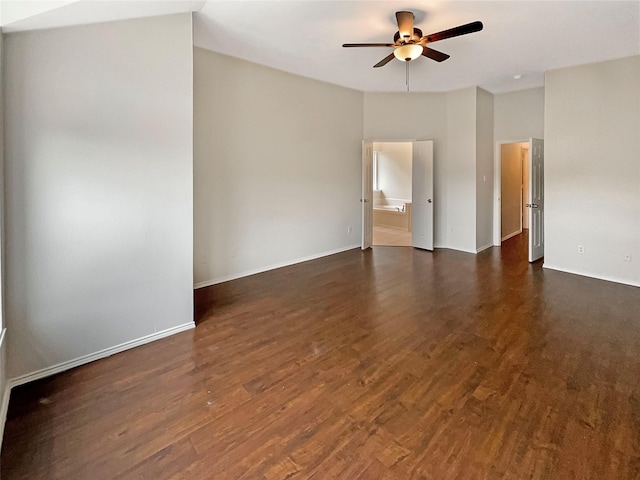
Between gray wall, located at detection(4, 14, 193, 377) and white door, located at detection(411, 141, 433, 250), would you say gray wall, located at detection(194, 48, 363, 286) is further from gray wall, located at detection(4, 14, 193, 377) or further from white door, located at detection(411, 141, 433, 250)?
gray wall, located at detection(4, 14, 193, 377)

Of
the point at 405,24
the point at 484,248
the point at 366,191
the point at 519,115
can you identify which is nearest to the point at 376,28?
the point at 405,24

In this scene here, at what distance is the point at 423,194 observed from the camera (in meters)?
6.86

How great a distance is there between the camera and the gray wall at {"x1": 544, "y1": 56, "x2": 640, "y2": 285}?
459 centimetres

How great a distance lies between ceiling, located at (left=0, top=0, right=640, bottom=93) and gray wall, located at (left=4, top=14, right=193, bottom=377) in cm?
22

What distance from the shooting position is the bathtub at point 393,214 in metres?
9.20

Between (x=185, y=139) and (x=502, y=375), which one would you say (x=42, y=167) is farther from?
(x=502, y=375)

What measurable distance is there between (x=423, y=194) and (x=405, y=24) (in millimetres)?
3886

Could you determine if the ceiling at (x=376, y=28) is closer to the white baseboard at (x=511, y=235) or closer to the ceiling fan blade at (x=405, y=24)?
the ceiling fan blade at (x=405, y=24)

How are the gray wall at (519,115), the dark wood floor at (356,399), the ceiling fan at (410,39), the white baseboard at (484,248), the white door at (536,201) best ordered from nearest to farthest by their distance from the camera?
the dark wood floor at (356,399), the ceiling fan at (410,39), the white door at (536,201), the gray wall at (519,115), the white baseboard at (484,248)

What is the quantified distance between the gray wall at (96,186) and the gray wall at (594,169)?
4.98 meters

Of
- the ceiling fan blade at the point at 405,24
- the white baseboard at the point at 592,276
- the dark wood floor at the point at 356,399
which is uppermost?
the ceiling fan blade at the point at 405,24

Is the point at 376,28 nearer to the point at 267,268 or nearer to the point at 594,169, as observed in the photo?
the point at 267,268

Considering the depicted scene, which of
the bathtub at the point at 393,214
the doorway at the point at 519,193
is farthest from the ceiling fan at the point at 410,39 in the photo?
the bathtub at the point at 393,214

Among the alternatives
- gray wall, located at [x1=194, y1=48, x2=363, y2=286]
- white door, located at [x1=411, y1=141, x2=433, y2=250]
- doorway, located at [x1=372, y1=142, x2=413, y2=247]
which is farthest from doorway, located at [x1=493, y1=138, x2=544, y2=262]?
gray wall, located at [x1=194, y1=48, x2=363, y2=286]
